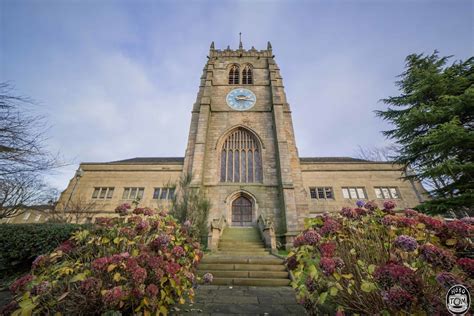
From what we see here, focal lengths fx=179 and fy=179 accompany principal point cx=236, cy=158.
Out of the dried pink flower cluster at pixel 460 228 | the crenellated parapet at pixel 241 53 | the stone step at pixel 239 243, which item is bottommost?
the stone step at pixel 239 243

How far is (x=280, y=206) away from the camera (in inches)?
478

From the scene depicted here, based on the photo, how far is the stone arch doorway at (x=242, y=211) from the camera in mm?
12273

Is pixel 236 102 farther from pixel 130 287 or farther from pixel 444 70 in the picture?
pixel 130 287

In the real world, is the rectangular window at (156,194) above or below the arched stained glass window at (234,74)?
below

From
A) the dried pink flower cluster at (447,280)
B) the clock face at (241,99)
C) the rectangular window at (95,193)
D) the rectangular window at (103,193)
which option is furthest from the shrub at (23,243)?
the clock face at (241,99)

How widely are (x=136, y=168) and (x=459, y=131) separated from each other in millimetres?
21683

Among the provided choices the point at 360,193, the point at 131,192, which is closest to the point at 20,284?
the point at 131,192

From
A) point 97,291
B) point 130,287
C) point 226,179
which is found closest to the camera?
point 97,291

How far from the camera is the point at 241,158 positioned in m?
14.4

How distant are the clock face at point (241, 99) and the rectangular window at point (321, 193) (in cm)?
1004

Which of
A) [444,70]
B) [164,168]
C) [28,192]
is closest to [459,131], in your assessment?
[444,70]

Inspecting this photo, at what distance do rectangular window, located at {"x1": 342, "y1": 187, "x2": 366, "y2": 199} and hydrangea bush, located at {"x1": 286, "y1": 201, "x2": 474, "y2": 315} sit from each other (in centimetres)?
1596

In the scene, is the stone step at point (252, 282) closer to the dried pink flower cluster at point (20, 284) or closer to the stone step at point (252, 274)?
the stone step at point (252, 274)

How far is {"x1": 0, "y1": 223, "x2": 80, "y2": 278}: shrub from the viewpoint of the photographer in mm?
5117
